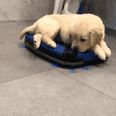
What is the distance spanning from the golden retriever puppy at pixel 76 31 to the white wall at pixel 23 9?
142cm

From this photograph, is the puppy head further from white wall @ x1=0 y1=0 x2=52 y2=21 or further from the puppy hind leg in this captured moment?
white wall @ x1=0 y1=0 x2=52 y2=21

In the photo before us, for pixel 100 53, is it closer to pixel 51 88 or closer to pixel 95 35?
pixel 95 35

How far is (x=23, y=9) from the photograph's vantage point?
10.1 feet

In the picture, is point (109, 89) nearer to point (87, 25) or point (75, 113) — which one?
point (75, 113)

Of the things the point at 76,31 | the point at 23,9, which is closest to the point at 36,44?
the point at 76,31

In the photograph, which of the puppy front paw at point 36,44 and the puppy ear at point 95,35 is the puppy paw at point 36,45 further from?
the puppy ear at point 95,35

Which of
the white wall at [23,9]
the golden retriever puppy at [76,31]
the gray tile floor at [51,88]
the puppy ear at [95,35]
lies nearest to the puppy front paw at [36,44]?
the golden retriever puppy at [76,31]

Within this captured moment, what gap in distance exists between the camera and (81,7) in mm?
2916

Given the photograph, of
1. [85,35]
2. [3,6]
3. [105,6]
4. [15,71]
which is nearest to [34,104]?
[15,71]

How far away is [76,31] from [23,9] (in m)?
2.08

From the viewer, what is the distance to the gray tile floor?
852 mm

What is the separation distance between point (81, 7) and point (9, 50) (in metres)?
1.87

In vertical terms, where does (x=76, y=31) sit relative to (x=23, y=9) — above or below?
above

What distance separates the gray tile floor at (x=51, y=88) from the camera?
2.79 feet
